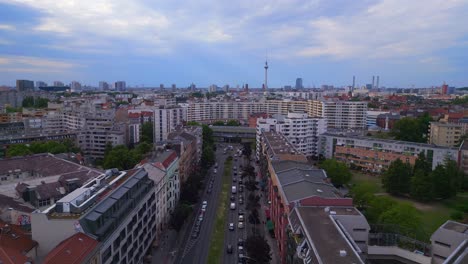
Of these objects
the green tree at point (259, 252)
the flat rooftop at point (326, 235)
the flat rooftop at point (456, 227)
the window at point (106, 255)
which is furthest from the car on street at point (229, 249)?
the flat rooftop at point (456, 227)

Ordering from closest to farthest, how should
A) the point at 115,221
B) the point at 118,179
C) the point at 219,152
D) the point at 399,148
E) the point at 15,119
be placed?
the point at 115,221 < the point at 118,179 < the point at 399,148 < the point at 219,152 < the point at 15,119

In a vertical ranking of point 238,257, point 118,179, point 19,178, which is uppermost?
point 118,179

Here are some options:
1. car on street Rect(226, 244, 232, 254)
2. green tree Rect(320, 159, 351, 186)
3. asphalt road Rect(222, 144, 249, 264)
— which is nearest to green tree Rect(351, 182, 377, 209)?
green tree Rect(320, 159, 351, 186)

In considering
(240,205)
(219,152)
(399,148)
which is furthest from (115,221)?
(219,152)

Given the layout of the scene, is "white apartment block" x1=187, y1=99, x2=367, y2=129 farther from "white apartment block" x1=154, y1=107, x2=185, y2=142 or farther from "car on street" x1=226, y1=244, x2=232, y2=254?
"car on street" x1=226, y1=244, x2=232, y2=254

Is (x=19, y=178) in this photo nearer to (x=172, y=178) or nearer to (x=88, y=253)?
(x=172, y=178)
